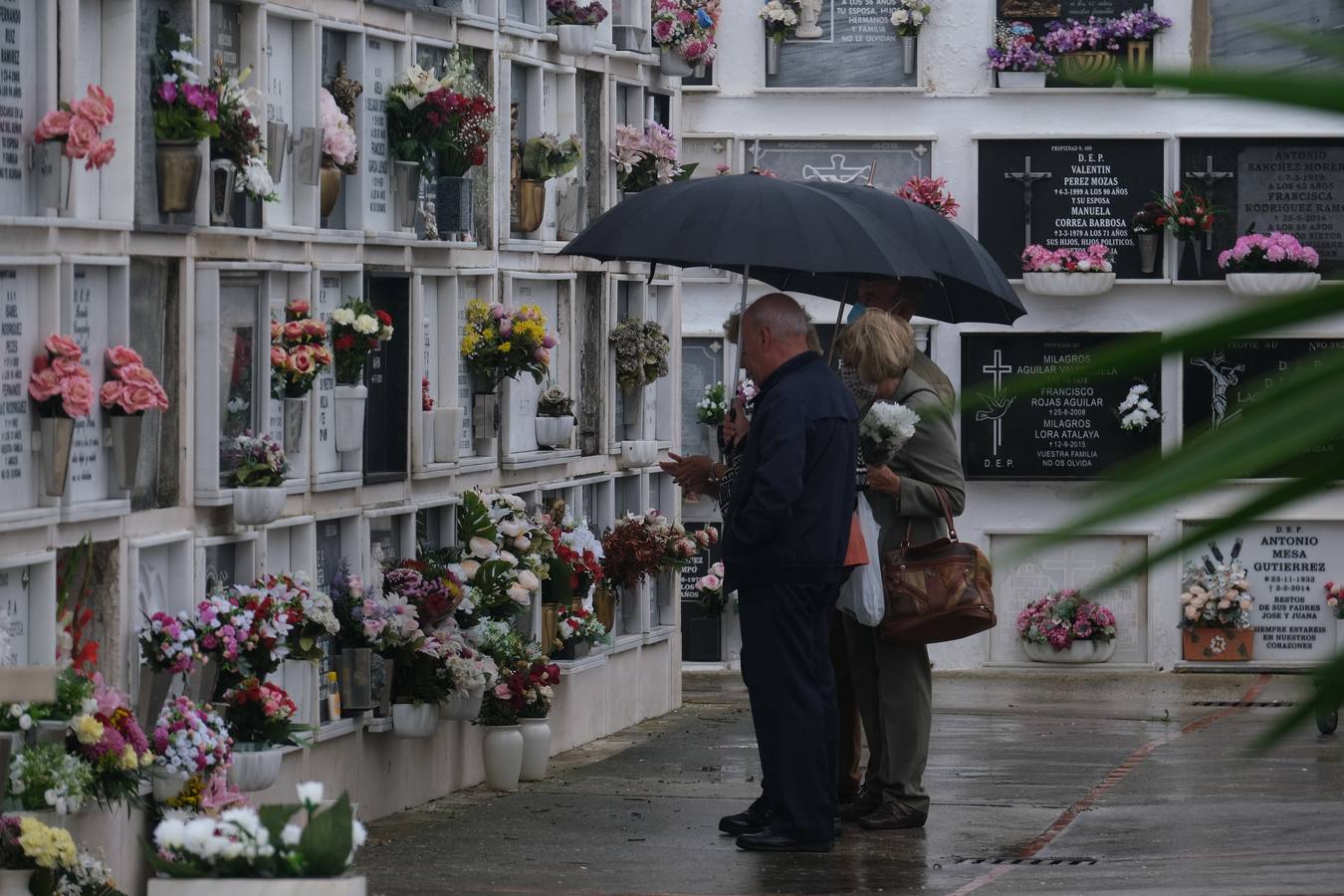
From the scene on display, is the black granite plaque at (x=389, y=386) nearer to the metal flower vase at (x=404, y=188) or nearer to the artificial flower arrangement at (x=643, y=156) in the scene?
the metal flower vase at (x=404, y=188)

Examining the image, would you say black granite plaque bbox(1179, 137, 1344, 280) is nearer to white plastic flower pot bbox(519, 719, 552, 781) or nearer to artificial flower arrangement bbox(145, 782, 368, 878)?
white plastic flower pot bbox(519, 719, 552, 781)

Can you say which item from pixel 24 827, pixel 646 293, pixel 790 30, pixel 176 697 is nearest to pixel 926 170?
pixel 790 30

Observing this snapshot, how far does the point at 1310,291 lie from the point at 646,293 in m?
9.11

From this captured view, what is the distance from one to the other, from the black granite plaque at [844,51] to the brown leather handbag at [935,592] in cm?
743

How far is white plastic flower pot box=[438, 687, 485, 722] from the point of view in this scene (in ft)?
22.6

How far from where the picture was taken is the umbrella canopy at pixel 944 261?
20.8ft

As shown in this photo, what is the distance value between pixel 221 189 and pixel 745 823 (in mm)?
2487

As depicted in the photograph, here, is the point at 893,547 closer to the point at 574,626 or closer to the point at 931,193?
the point at 574,626

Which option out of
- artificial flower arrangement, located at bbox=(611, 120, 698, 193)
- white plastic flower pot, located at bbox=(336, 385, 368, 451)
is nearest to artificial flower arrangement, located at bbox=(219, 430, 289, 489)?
white plastic flower pot, located at bbox=(336, 385, 368, 451)

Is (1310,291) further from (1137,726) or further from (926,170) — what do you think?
(926,170)

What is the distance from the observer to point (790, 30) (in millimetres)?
13250

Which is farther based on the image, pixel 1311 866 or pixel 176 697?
pixel 1311 866

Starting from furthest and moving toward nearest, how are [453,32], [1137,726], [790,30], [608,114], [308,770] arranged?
[790,30] → [1137,726] → [608,114] → [453,32] → [308,770]

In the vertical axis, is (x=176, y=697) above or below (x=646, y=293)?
below
